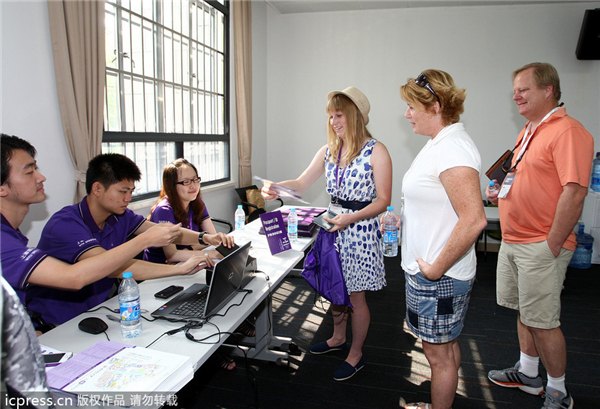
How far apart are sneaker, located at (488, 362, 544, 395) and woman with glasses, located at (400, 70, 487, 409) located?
0.94m

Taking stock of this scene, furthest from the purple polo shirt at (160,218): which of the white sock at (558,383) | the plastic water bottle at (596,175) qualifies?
the plastic water bottle at (596,175)

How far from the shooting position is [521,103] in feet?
6.54

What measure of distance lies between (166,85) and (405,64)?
3.25 metres

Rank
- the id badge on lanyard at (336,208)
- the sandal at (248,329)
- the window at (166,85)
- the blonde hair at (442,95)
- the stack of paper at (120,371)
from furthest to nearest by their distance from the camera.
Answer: the window at (166,85)
the sandal at (248,329)
the id badge on lanyard at (336,208)
the blonde hair at (442,95)
the stack of paper at (120,371)

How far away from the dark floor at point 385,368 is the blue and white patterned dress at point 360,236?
629mm

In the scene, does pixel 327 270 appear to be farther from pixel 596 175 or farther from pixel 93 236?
pixel 596 175

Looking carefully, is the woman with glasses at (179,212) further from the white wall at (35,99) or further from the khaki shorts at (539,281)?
the khaki shorts at (539,281)

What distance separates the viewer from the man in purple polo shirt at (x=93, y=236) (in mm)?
1677

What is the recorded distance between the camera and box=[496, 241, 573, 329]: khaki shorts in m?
1.87

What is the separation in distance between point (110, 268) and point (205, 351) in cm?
52

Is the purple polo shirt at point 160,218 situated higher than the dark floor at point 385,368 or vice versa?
the purple polo shirt at point 160,218

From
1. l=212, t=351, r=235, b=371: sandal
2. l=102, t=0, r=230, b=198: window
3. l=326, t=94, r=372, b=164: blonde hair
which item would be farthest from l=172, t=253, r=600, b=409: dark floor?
l=102, t=0, r=230, b=198: window

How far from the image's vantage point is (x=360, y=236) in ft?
7.10

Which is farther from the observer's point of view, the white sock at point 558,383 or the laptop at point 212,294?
the white sock at point 558,383
